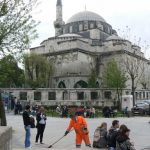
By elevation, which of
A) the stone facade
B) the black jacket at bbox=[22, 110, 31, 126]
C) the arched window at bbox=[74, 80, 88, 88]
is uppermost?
the arched window at bbox=[74, 80, 88, 88]

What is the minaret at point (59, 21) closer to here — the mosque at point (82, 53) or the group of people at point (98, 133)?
the mosque at point (82, 53)

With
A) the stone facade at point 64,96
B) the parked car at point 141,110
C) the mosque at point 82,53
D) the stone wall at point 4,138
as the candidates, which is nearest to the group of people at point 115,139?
the stone wall at point 4,138

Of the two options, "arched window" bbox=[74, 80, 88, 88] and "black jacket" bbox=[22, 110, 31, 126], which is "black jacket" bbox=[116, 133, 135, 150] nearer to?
"black jacket" bbox=[22, 110, 31, 126]

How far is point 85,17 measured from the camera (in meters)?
88.5

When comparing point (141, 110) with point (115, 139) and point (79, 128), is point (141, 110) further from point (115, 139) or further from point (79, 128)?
point (115, 139)

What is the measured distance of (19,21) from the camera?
53.2 feet

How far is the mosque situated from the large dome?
2.66 metres

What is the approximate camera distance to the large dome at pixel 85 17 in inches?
3486

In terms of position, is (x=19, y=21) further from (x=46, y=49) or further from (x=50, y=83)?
(x=46, y=49)

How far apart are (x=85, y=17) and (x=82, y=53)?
712 inches

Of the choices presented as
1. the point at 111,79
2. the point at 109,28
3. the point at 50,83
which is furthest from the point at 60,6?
the point at 111,79

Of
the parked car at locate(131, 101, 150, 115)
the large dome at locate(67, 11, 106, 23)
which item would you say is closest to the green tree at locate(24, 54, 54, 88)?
the large dome at locate(67, 11, 106, 23)

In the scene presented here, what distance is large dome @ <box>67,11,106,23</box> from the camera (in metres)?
88.5

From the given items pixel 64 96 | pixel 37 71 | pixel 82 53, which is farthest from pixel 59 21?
pixel 64 96
